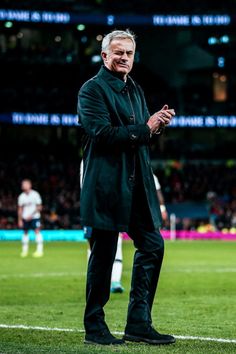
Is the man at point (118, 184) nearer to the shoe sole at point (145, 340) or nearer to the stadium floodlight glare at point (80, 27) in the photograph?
the shoe sole at point (145, 340)

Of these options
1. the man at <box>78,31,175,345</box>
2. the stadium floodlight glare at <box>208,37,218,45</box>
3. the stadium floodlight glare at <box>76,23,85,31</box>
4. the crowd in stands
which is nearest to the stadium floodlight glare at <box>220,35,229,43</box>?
the stadium floodlight glare at <box>208,37,218,45</box>

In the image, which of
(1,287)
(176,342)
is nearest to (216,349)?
(176,342)

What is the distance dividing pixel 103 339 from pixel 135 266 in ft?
2.21

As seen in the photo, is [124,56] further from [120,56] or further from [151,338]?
[151,338]

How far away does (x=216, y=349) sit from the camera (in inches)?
306

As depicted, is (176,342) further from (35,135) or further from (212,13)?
(35,135)

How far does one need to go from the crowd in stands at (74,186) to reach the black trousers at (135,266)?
36864mm

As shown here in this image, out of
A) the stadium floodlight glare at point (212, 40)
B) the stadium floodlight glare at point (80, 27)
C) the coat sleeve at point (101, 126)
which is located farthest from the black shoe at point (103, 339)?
the stadium floodlight glare at point (212, 40)

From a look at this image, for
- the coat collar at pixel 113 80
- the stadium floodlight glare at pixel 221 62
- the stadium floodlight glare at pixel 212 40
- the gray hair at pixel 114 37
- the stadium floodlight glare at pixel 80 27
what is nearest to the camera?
the gray hair at pixel 114 37

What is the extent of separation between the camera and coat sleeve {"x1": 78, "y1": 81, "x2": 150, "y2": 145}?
7.75 meters

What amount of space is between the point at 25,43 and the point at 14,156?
7.71m

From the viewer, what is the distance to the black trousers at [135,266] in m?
8.01

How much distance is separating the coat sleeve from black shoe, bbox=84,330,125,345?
1.61 meters

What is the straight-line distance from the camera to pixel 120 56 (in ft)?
26.0
